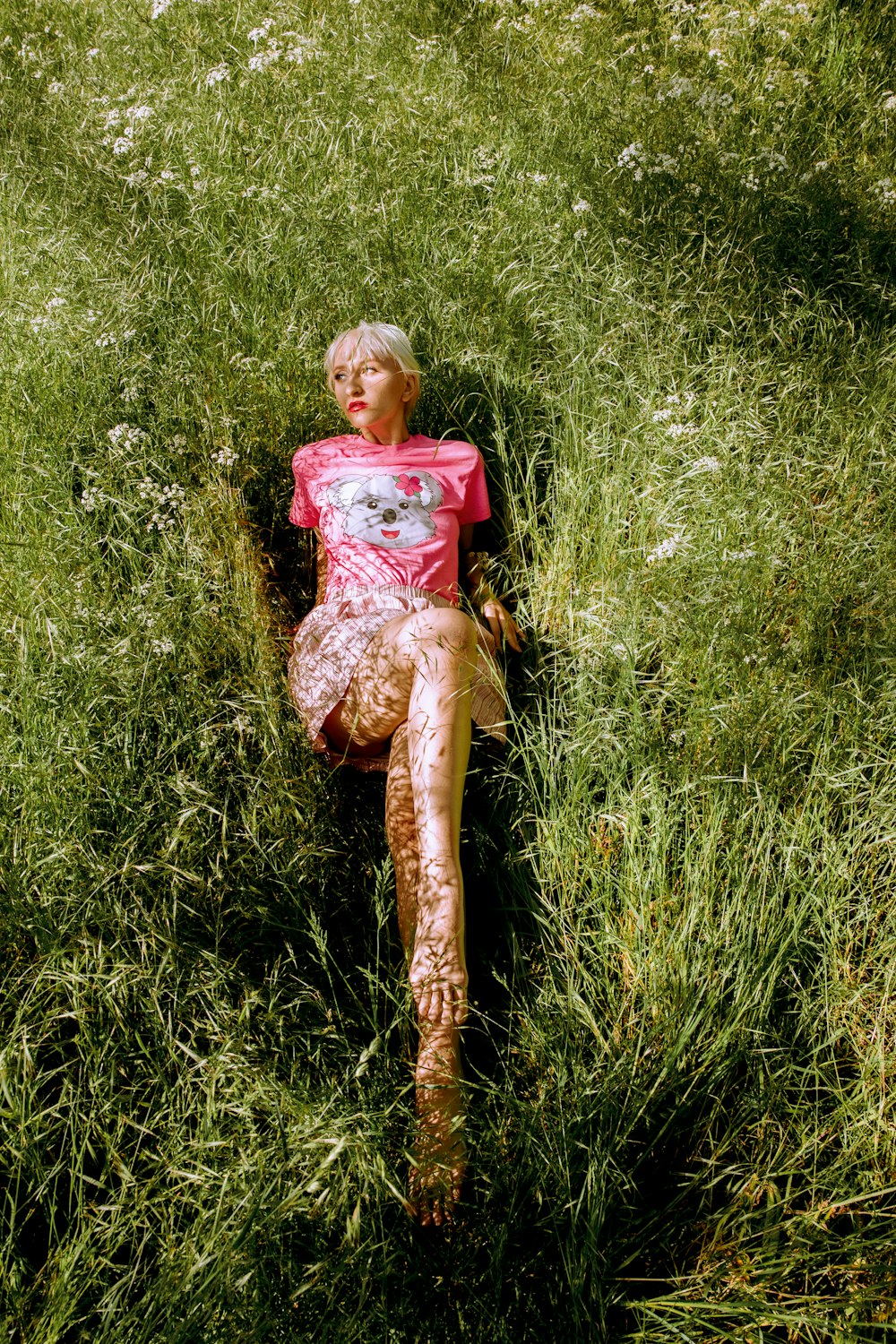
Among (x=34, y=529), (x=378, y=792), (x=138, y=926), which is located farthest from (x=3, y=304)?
(x=138, y=926)

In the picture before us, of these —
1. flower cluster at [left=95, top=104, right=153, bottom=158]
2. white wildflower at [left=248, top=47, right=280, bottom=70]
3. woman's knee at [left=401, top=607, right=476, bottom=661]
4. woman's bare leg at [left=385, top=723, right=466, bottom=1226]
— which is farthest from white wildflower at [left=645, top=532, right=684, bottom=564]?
white wildflower at [left=248, top=47, right=280, bottom=70]

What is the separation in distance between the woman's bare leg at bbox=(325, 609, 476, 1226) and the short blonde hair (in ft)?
3.29

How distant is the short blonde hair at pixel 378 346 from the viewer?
117 inches

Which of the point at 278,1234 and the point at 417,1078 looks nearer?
the point at 278,1234

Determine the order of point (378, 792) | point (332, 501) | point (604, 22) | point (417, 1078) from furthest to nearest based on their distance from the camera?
point (604, 22)
point (332, 501)
point (378, 792)
point (417, 1078)

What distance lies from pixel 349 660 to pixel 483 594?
2.02 ft

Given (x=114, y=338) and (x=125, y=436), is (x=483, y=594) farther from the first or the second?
(x=114, y=338)

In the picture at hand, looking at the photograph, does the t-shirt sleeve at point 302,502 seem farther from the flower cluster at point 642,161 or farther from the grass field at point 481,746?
the flower cluster at point 642,161

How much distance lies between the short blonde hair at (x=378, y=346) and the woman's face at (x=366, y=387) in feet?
0.04

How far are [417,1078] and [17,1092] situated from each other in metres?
0.75

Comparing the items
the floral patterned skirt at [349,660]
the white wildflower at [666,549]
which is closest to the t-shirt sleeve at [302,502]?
the floral patterned skirt at [349,660]

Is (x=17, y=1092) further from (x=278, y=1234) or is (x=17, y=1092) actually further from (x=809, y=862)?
(x=809, y=862)

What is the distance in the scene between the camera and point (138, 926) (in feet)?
6.52

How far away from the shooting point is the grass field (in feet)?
5.46
